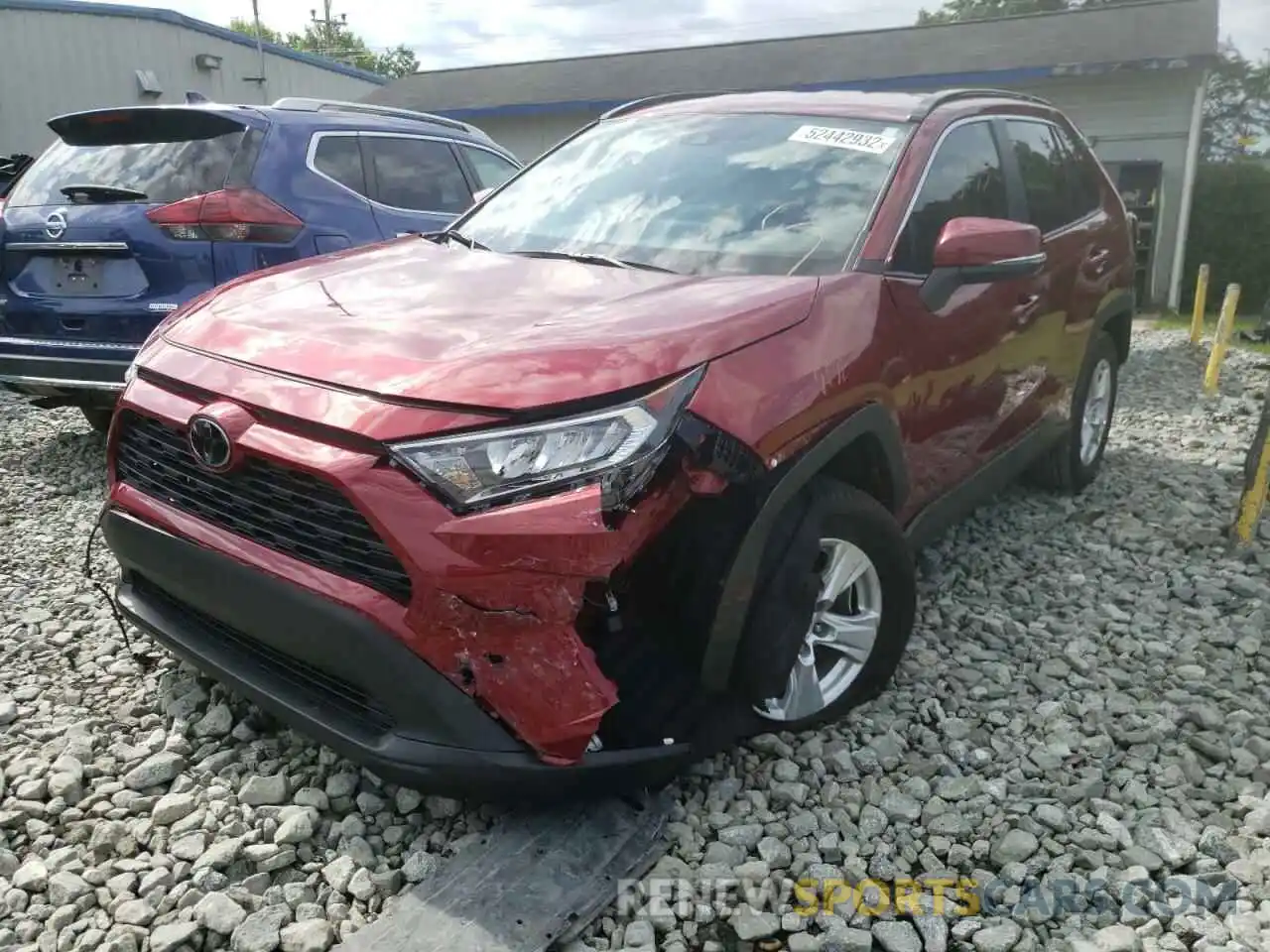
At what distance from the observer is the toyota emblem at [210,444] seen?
7.58 ft

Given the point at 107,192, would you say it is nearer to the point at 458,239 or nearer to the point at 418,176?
the point at 418,176

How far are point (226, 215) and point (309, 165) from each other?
2.12 feet

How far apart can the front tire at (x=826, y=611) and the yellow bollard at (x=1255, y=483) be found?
2.32 meters

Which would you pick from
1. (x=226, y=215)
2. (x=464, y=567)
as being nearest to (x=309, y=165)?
(x=226, y=215)

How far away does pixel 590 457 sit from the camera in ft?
6.97

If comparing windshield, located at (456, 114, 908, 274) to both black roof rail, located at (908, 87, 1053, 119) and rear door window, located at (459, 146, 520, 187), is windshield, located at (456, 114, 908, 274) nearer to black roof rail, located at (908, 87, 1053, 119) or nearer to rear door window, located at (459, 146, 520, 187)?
black roof rail, located at (908, 87, 1053, 119)

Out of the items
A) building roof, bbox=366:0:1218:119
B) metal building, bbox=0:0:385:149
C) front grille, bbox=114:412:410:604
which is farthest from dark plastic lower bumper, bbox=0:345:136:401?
metal building, bbox=0:0:385:149

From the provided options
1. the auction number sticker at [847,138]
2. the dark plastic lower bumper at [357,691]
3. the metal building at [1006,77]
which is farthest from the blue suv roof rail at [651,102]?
the metal building at [1006,77]

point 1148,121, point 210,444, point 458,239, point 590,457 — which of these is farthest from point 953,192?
point 1148,121

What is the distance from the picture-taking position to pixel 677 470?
2.22 meters

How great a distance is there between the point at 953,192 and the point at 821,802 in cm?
209

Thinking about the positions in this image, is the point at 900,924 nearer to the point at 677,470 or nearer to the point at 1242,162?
the point at 677,470

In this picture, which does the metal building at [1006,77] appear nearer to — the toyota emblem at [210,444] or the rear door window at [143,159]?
the rear door window at [143,159]

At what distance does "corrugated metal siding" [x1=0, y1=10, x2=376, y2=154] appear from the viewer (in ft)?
56.9
